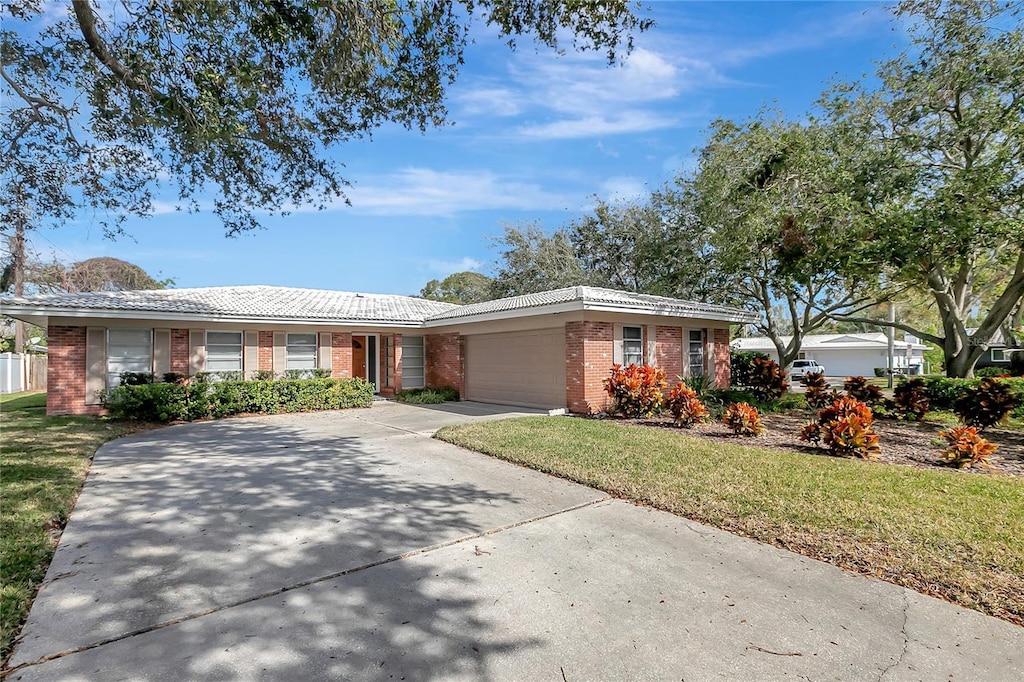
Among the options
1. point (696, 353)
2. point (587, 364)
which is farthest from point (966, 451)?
point (696, 353)

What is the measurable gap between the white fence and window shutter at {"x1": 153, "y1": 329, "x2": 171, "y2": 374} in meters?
14.2

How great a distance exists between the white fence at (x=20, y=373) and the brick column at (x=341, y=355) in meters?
16.7

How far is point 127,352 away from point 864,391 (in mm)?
18942

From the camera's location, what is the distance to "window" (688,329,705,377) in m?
15.2

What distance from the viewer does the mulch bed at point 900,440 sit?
713cm

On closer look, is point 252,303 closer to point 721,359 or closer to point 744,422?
point 744,422

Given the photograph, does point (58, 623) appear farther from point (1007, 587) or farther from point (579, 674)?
point (1007, 587)

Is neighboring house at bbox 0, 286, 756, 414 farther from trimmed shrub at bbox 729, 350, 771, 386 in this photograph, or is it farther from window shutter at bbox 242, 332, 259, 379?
trimmed shrub at bbox 729, 350, 771, 386

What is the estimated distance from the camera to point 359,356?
18609mm

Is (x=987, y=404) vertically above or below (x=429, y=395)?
above

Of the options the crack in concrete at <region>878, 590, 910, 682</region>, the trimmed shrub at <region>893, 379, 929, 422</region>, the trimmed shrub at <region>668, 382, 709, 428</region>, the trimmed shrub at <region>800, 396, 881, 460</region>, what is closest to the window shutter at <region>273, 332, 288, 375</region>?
the trimmed shrub at <region>668, 382, 709, 428</region>

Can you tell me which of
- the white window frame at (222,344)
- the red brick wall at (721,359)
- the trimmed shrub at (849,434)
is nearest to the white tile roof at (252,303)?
the white window frame at (222,344)

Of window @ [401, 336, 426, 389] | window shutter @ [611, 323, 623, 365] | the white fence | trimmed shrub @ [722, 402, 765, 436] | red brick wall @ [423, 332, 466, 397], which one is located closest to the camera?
trimmed shrub @ [722, 402, 765, 436]

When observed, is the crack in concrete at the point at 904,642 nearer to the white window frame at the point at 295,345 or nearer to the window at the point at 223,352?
the white window frame at the point at 295,345
